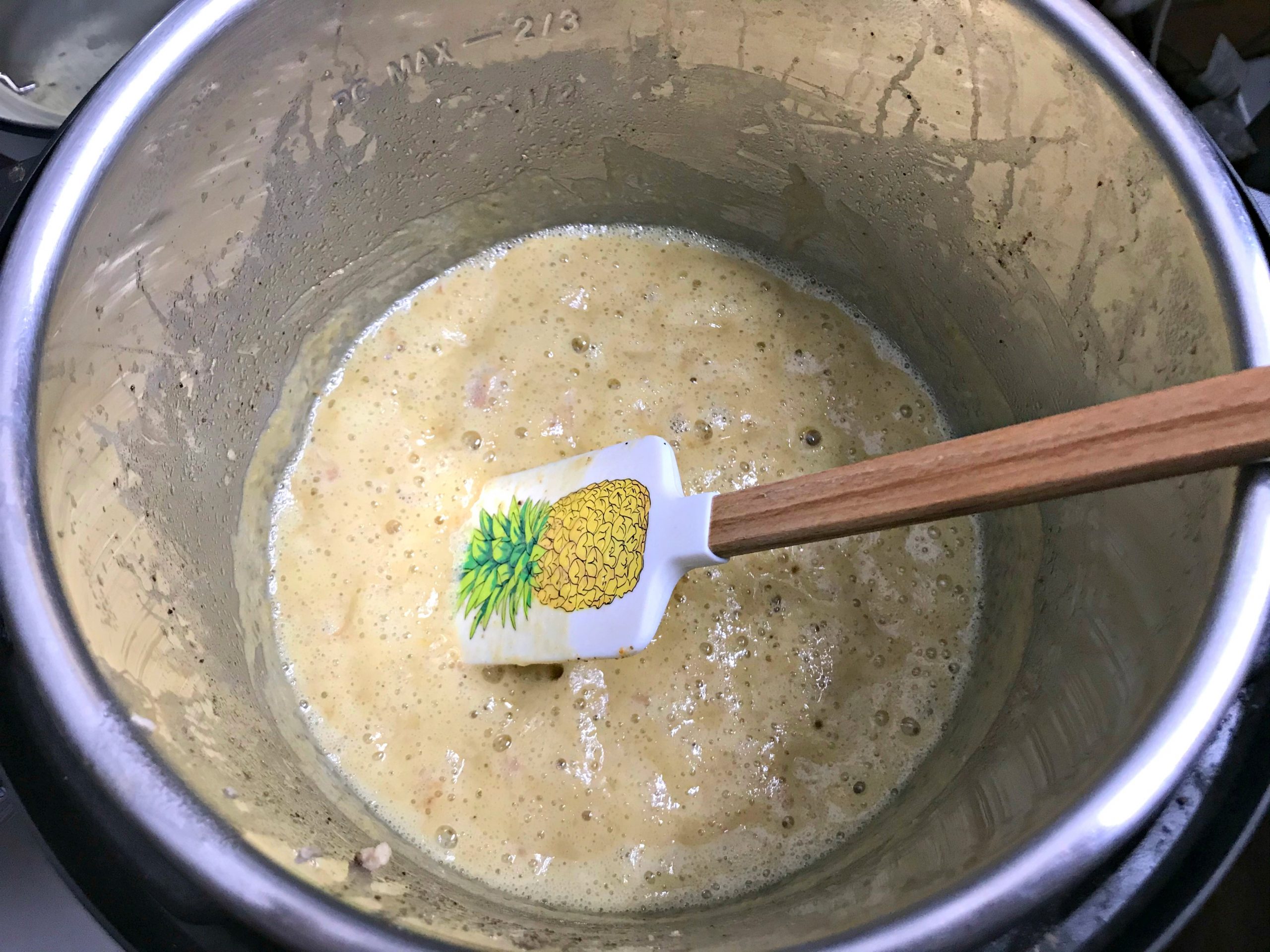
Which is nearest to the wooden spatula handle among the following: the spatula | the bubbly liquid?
the spatula

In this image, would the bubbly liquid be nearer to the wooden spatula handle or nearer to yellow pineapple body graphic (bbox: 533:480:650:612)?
yellow pineapple body graphic (bbox: 533:480:650:612)

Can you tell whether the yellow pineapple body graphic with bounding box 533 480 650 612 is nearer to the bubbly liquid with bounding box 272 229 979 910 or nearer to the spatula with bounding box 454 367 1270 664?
the spatula with bounding box 454 367 1270 664

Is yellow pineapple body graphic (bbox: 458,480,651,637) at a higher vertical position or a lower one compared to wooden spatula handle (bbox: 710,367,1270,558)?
lower

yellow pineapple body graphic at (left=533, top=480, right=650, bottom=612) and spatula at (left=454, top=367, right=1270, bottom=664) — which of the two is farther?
yellow pineapple body graphic at (left=533, top=480, right=650, bottom=612)

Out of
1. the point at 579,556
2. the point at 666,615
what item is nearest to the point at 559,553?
the point at 579,556

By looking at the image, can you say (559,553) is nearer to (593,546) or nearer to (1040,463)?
(593,546)

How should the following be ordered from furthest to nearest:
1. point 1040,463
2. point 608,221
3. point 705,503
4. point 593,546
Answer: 1. point 608,221
2. point 593,546
3. point 705,503
4. point 1040,463
